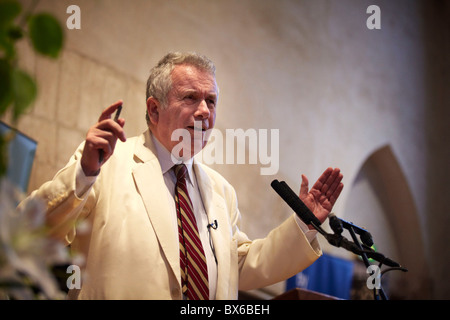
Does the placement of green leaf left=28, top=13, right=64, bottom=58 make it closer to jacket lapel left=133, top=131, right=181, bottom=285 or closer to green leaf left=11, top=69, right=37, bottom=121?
green leaf left=11, top=69, right=37, bottom=121

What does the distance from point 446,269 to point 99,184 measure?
334 inches

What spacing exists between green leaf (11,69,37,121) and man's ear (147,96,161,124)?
180 cm

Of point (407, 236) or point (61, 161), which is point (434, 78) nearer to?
point (407, 236)

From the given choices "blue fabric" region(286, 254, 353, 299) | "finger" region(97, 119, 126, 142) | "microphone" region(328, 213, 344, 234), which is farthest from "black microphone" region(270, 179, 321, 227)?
"blue fabric" region(286, 254, 353, 299)

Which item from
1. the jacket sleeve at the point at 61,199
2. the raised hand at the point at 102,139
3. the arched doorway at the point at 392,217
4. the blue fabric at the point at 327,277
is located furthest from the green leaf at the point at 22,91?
the arched doorway at the point at 392,217

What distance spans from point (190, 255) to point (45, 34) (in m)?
1.46

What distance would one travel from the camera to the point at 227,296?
221 centimetres

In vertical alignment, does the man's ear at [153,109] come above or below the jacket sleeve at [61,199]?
above

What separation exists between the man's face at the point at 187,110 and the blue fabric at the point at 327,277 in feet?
14.0

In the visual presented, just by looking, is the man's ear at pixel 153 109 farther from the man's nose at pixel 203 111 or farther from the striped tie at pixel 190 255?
the striped tie at pixel 190 255

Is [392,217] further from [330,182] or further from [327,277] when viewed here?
[330,182]

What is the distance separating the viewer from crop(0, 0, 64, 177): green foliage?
845mm

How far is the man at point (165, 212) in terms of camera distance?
1814 mm
